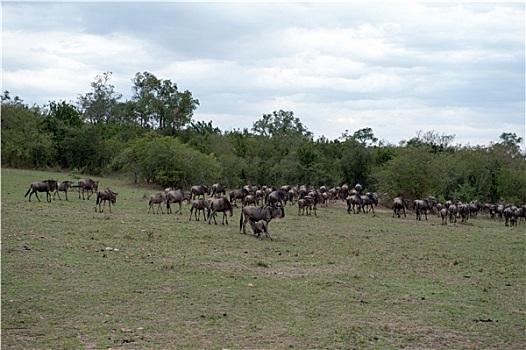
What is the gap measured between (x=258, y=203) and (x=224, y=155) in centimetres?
2198

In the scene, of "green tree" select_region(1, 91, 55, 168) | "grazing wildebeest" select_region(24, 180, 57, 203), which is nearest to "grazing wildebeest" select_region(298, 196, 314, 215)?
"grazing wildebeest" select_region(24, 180, 57, 203)

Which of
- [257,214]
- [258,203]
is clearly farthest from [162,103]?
[257,214]

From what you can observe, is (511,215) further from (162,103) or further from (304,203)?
(162,103)

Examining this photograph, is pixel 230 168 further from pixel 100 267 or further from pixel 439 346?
pixel 439 346

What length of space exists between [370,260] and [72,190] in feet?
78.1

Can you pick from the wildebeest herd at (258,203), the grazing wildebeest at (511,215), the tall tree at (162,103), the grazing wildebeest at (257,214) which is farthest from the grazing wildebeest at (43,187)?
the tall tree at (162,103)

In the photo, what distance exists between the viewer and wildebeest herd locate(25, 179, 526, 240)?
20.6 meters

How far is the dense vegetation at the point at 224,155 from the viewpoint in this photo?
4475cm

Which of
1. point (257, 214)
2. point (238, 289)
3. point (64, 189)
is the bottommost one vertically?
point (238, 289)

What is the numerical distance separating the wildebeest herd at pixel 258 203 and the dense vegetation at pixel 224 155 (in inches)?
202

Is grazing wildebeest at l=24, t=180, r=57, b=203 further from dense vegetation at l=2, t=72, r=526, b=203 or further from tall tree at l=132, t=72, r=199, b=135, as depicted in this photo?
tall tree at l=132, t=72, r=199, b=135

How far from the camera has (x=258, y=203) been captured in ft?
113

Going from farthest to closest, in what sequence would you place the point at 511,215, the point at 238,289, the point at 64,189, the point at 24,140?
the point at 24,140, the point at 511,215, the point at 64,189, the point at 238,289

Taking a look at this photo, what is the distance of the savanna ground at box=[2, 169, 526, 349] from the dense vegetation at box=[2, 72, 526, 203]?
23.6 m
